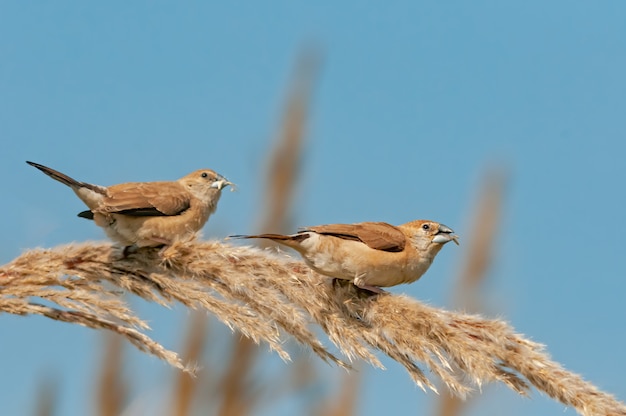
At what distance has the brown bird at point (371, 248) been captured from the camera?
12.7 ft

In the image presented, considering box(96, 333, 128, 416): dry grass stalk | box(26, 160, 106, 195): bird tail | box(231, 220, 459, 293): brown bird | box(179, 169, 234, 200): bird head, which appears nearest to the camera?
box(96, 333, 128, 416): dry grass stalk

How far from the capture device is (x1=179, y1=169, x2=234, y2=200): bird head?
198 inches

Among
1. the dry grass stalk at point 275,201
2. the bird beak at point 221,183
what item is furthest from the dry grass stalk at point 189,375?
the bird beak at point 221,183

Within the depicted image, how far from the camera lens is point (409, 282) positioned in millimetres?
4461

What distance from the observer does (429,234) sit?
4.54 metres

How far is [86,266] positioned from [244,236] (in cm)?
65

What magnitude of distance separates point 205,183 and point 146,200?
0.65 m

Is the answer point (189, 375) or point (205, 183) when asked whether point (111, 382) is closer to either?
point (189, 375)

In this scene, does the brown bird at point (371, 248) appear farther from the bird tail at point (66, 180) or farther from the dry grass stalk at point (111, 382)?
the bird tail at point (66, 180)

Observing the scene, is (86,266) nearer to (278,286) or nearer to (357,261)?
(278,286)

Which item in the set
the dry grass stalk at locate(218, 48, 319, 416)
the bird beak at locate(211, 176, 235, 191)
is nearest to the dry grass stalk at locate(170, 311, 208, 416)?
the dry grass stalk at locate(218, 48, 319, 416)

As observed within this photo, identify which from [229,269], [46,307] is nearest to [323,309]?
[229,269]

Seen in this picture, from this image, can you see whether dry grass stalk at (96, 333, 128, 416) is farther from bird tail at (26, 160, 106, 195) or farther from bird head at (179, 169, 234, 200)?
bird head at (179, 169, 234, 200)

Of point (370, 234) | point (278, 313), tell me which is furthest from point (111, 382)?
point (370, 234)
